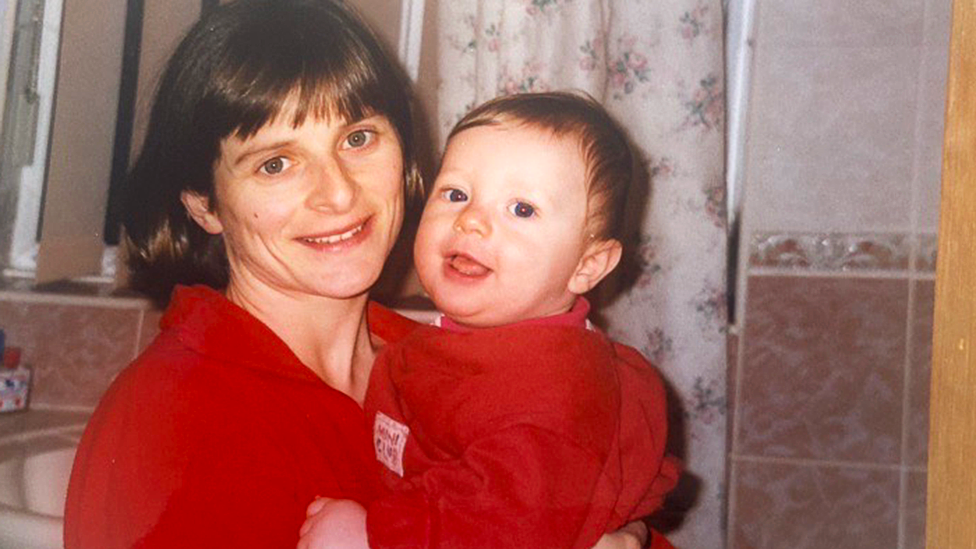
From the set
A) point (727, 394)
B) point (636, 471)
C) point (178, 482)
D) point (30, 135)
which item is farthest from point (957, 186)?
point (30, 135)

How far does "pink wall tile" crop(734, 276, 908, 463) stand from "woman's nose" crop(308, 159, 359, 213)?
398 millimetres

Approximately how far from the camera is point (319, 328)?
69 cm


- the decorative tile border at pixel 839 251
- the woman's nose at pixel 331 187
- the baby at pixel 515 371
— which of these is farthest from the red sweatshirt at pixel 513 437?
the decorative tile border at pixel 839 251

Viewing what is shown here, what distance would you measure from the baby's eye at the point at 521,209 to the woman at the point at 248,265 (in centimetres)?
13

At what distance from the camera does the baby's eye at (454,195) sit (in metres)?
0.55

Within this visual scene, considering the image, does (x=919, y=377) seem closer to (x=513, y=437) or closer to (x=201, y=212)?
(x=513, y=437)

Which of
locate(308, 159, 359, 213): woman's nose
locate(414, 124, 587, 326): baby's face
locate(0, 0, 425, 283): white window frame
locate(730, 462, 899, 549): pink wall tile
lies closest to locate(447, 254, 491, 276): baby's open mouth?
locate(414, 124, 587, 326): baby's face

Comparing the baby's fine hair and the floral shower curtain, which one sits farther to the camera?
the floral shower curtain

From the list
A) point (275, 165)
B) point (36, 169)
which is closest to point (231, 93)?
point (275, 165)

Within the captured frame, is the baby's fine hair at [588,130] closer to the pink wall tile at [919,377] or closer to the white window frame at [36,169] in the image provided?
the white window frame at [36,169]

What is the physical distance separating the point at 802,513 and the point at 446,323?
45 cm

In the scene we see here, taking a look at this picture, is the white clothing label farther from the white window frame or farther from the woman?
the white window frame

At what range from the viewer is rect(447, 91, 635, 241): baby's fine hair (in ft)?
1.81

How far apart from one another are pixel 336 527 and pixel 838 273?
51 cm
